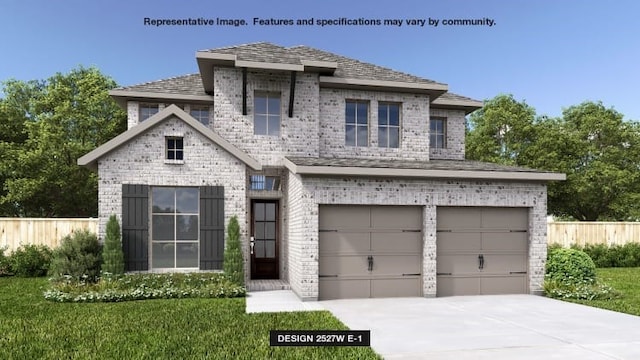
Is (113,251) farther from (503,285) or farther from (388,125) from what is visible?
(503,285)

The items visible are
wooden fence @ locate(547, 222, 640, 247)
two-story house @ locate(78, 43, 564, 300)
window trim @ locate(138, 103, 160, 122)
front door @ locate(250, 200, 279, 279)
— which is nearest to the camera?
two-story house @ locate(78, 43, 564, 300)

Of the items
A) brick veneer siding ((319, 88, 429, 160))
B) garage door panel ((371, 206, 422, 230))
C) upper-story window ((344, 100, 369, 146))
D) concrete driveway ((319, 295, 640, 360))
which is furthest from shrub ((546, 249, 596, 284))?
upper-story window ((344, 100, 369, 146))

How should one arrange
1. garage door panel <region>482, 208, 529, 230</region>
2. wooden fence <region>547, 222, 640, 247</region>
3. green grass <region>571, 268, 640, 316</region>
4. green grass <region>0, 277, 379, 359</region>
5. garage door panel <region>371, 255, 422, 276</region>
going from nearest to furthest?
1. green grass <region>0, 277, 379, 359</region>
2. green grass <region>571, 268, 640, 316</region>
3. garage door panel <region>371, 255, 422, 276</region>
4. garage door panel <region>482, 208, 529, 230</region>
5. wooden fence <region>547, 222, 640, 247</region>

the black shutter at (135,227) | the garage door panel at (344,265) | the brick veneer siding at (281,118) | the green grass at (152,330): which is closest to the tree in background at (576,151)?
the brick veneer siding at (281,118)

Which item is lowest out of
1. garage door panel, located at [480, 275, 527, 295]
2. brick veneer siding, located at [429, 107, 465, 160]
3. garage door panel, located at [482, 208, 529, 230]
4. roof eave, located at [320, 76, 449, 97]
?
garage door panel, located at [480, 275, 527, 295]

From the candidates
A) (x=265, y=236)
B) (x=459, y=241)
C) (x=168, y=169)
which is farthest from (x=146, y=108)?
(x=459, y=241)

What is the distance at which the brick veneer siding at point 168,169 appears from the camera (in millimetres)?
11773

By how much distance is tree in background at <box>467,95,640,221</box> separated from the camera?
30422 mm

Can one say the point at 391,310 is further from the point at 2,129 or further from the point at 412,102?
the point at 2,129

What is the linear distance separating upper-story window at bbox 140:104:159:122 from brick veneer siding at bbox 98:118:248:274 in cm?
329

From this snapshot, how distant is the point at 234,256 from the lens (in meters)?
11.7

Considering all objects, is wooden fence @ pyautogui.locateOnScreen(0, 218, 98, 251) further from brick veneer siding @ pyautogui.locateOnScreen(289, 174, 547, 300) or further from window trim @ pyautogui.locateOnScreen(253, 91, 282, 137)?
brick veneer siding @ pyautogui.locateOnScreen(289, 174, 547, 300)

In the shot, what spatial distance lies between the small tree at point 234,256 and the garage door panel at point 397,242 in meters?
3.55

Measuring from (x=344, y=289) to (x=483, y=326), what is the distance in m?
3.90
